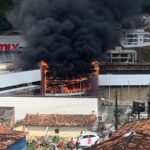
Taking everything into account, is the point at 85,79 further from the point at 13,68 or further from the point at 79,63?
the point at 13,68

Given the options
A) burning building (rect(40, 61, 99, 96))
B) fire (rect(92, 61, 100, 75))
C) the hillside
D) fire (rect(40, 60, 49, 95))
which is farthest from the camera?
the hillside

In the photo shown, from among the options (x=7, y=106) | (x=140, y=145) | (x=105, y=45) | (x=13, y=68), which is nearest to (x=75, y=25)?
(x=105, y=45)

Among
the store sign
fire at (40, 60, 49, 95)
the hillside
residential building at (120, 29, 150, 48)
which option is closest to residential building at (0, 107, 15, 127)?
fire at (40, 60, 49, 95)

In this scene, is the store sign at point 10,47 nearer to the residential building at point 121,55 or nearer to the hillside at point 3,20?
the hillside at point 3,20

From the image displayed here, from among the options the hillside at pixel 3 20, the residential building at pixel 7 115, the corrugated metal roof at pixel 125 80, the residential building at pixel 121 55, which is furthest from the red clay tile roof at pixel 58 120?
the hillside at pixel 3 20

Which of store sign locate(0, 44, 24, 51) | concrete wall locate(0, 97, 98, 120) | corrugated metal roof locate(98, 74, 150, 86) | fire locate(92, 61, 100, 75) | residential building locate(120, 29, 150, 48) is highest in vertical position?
residential building locate(120, 29, 150, 48)

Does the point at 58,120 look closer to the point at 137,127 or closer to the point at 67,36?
the point at 137,127

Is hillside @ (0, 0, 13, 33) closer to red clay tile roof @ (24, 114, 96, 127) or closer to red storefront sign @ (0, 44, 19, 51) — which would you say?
red storefront sign @ (0, 44, 19, 51)
